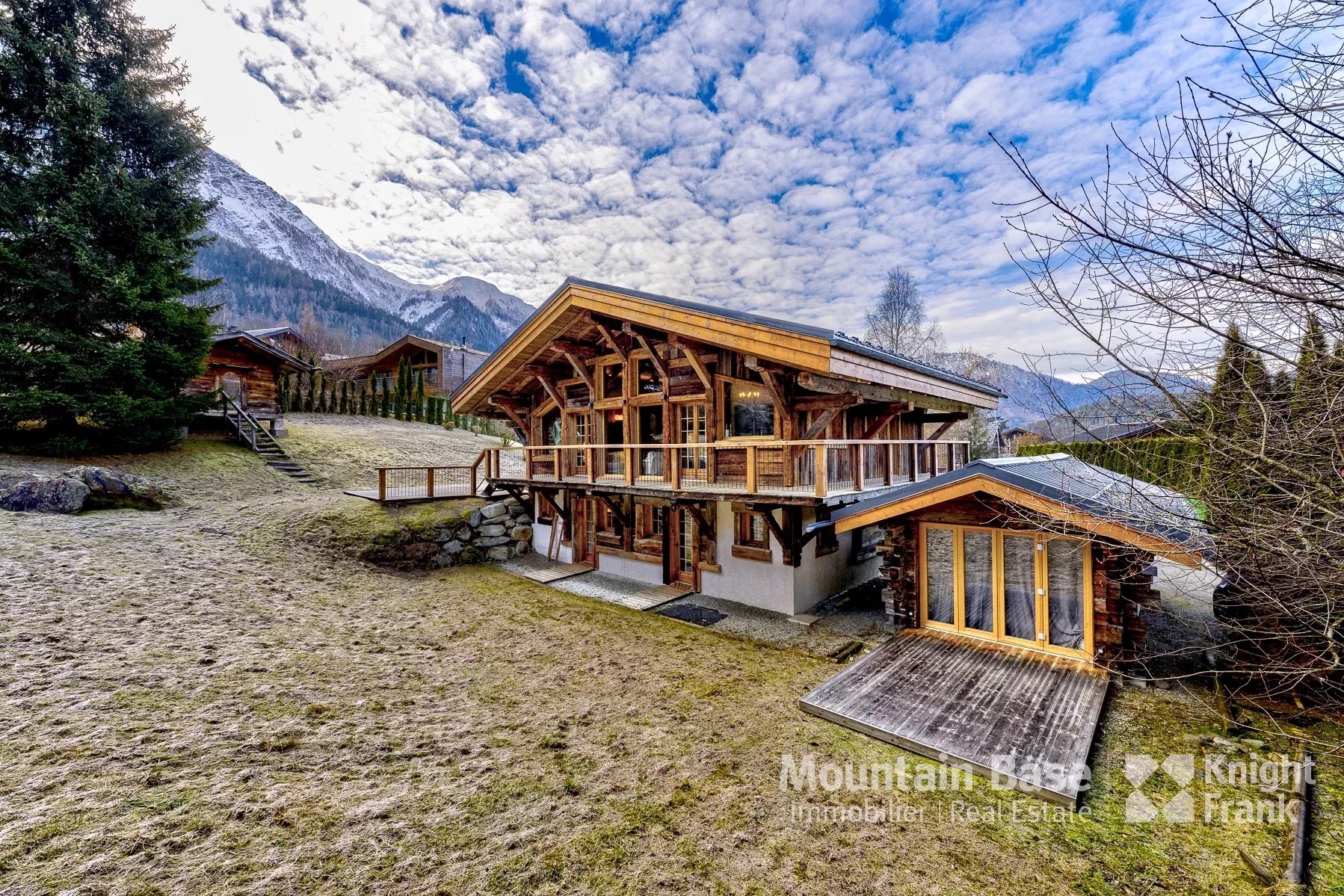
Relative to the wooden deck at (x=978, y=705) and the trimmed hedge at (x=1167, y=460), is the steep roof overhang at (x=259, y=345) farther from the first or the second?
the trimmed hedge at (x=1167, y=460)

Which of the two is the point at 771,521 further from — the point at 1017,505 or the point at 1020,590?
the point at 1020,590

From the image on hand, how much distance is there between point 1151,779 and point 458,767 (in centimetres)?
647

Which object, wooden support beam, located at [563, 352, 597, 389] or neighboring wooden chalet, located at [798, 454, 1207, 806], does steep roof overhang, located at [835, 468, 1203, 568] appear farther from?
wooden support beam, located at [563, 352, 597, 389]

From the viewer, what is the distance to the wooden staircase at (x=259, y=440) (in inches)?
685

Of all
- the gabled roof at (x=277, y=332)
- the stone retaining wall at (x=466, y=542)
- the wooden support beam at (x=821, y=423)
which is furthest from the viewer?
the gabled roof at (x=277, y=332)

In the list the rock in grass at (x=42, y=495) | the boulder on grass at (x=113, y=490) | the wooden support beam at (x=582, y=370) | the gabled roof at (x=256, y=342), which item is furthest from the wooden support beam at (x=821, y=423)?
the gabled roof at (x=256, y=342)

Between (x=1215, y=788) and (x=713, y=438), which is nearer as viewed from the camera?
(x=1215, y=788)

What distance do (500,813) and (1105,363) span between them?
5.88m

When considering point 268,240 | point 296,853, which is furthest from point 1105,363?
point 268,240

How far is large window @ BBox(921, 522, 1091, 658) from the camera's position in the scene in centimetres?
644

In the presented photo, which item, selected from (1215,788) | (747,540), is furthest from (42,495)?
(1215,788)

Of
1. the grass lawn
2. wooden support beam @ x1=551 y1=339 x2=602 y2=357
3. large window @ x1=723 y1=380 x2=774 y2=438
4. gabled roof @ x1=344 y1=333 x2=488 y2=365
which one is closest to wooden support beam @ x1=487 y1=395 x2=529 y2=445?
wooden support beam @ x1=551 y1=339 x2=602 y2=357

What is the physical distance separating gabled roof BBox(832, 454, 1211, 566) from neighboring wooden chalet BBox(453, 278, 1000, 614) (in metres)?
1.09

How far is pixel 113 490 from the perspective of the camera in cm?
1155
